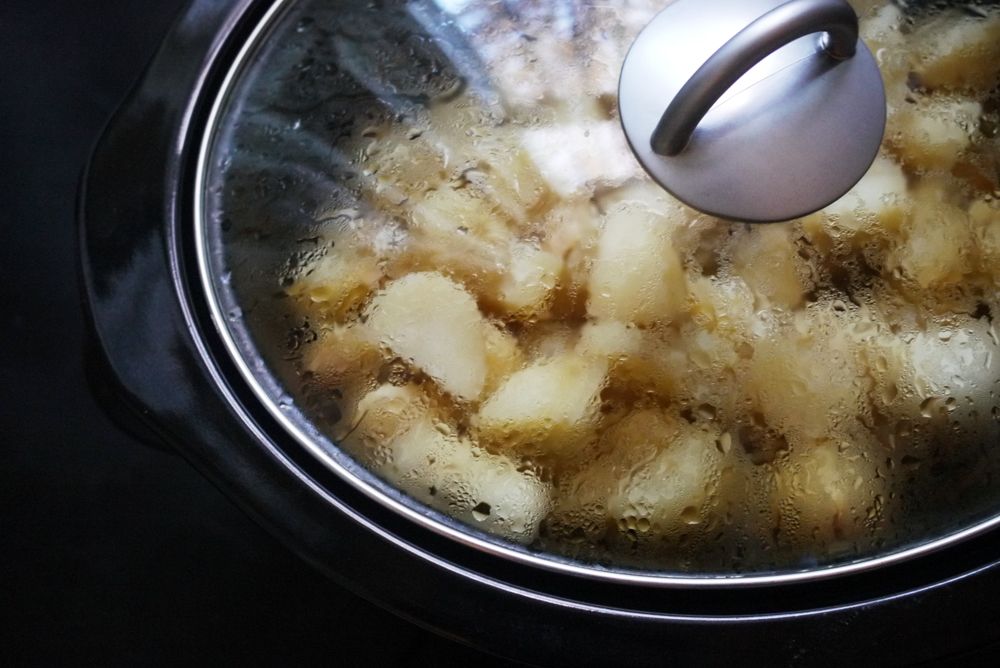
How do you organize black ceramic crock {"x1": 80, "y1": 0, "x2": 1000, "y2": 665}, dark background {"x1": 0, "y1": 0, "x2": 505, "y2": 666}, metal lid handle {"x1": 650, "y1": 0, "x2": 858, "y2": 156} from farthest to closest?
dark background {"x1": 0, "y1": 0, "x2": 505, "y2": 666} → black ceramic crock {"x1": 80, "y1": 0, "x2": 1000, "y2": 665} → metal lid handle {"x1": 650, "y1": 0, "x2": 858, "y2": 156}

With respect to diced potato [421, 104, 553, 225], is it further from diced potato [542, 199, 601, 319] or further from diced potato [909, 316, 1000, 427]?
diced potato [909, 316, 1000, 427]

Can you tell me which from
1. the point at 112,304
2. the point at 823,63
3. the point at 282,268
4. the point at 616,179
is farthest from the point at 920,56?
the point at 112,304

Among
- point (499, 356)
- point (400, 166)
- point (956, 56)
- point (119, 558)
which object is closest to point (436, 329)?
point (499, 356)

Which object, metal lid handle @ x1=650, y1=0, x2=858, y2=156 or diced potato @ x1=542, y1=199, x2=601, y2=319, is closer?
metal lid handle @ x1=650, y1=0, x2=858, y2=156

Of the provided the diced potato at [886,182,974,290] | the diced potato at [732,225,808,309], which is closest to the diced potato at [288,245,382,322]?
the diced potato at [732,225,808,309]

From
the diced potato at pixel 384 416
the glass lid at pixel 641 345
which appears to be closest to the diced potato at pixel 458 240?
the glass lid at pixel 641 345

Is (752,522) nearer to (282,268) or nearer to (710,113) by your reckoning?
(710,113)

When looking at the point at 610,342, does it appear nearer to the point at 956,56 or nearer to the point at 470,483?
the point at 470,483
